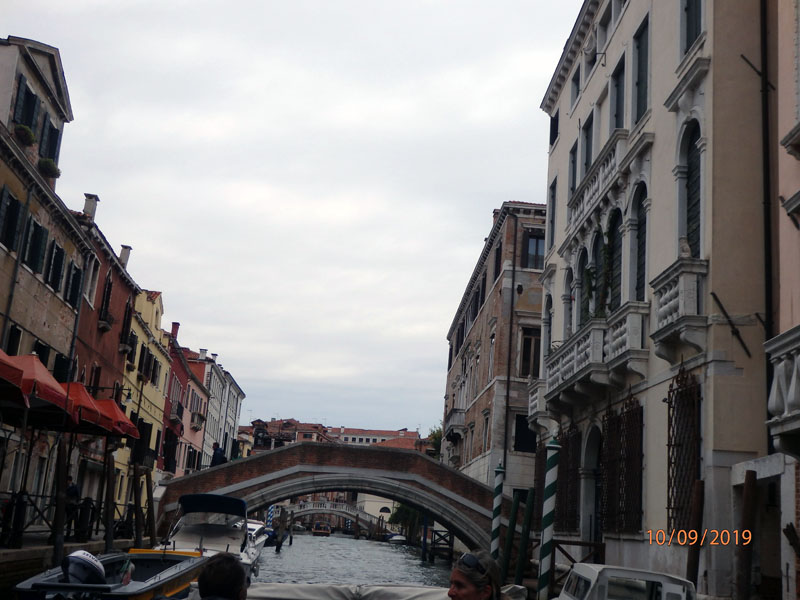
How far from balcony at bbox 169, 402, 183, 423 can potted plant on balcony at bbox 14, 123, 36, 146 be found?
70.6 feet

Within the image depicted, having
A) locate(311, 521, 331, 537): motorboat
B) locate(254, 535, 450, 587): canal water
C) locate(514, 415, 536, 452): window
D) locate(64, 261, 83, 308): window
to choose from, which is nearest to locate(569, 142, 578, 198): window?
locate(514, 415, 536, 452): window

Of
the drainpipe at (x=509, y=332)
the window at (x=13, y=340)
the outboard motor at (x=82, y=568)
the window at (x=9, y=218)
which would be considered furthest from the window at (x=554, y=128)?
the outboard motor at (x=82, y=568)

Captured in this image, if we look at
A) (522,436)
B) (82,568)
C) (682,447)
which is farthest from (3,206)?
(522,436)

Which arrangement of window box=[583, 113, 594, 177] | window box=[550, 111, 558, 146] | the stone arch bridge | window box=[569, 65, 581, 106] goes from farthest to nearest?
the stone arch bridge, window box=[550, 111, 558, 146], window box=[569, 65, 581, 106], window box=[583, 113, 594, 177]

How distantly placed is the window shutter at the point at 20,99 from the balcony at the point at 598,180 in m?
9.30

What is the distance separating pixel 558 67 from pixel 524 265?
314 inches

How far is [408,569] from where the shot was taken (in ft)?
100

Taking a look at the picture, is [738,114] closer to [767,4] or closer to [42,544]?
[767,4]

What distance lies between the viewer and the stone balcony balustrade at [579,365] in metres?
13.3

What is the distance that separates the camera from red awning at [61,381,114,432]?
13117mm

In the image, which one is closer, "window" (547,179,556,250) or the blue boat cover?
the blue boat cover

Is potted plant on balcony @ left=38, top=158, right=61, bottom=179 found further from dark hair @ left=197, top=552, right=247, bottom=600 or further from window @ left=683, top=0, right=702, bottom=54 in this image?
dark hair @ left=197, top=552, right=247, bottom=600

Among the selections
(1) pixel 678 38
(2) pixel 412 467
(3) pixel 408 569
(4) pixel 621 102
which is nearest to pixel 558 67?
(4) pixel 621 102

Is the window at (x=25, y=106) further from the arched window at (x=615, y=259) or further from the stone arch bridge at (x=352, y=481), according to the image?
the arched window at (x=615, y=259)
